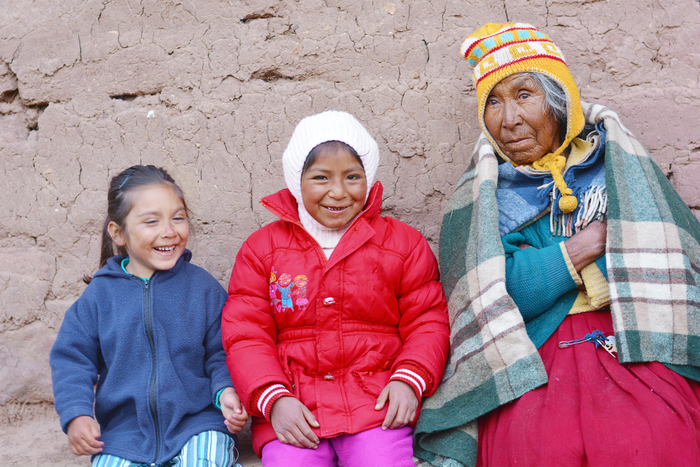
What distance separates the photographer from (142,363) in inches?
90.0

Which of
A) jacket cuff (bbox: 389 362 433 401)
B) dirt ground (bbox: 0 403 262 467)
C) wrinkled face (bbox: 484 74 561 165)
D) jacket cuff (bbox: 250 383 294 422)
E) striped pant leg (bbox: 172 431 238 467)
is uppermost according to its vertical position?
wrinkled face (bbox: 484 74 561 165)

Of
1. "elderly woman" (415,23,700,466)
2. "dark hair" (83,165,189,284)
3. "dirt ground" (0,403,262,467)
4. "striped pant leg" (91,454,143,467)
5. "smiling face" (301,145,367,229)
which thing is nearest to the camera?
"elderly woman" (415,23,700,466)

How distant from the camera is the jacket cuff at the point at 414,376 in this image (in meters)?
2.16

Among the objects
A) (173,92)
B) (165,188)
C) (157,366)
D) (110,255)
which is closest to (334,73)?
(173,92)

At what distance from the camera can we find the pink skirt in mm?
1774

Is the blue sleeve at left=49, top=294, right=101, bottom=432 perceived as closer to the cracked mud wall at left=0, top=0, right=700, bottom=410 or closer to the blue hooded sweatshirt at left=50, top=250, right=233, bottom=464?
the blue hooded sweatshirt at left=50, top=250, right=233, bottom=464

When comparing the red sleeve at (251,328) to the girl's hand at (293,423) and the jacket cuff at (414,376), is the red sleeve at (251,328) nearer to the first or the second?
the girl's hand at (293,423)

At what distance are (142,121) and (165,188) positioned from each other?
2.31ft

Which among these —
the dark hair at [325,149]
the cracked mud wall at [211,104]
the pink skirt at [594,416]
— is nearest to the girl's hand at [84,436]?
the cracked mud wall at [211,104]

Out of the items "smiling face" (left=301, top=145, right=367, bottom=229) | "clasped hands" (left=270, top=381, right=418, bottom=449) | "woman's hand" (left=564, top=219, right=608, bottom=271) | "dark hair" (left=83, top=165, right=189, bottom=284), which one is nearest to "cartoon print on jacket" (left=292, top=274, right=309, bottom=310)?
"smiling face" (left=301, top=145, right=367, bottom=229)

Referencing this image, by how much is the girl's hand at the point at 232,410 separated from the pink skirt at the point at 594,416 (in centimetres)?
86

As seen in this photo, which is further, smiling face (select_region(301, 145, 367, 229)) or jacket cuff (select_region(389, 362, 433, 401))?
smiling face (select_region(301, 145, 367, 229))

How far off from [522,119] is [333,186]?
83cm

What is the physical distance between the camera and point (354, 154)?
2.29 metres
